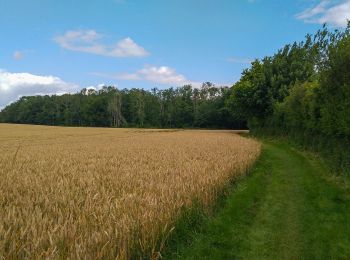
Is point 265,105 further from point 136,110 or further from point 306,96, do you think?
point 136,110

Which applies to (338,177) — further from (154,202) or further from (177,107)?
(177,107)

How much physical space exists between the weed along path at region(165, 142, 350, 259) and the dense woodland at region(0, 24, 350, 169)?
4.01m

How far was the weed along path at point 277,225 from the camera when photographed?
7.00m

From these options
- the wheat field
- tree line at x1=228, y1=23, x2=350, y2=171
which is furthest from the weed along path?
tree line at x1=228, y1=23, x2=350, y2=171

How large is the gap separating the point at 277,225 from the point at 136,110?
126m


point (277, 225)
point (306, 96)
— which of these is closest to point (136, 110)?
point (306, 96)

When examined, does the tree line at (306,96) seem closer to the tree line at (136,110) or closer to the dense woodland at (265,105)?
the dense woodland at (265,105)

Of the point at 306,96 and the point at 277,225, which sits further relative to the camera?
the point at 306,96

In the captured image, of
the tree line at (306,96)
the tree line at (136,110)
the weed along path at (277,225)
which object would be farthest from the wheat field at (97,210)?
the tree line at (136,110)

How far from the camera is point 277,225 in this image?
8.66 meters

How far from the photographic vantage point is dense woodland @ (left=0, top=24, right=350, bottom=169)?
17.6m

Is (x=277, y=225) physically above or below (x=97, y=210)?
below

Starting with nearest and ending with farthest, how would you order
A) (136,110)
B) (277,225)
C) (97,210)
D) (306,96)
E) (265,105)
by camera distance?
(97,210) → (277,225) → (306,96) → (265,105) → (136,110)

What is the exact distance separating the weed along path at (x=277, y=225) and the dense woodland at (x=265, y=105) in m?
4.01
